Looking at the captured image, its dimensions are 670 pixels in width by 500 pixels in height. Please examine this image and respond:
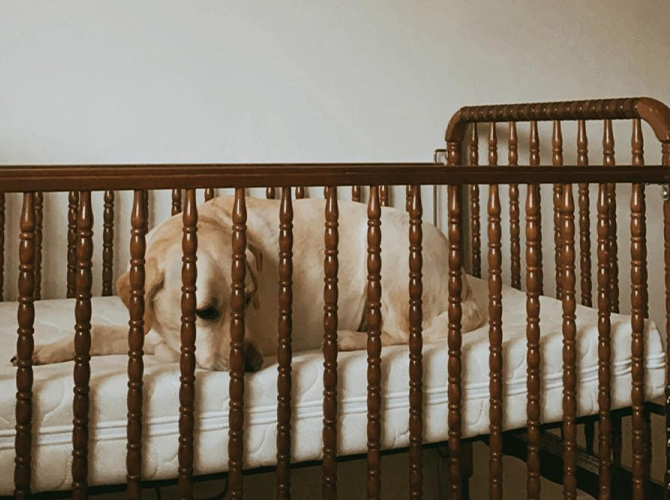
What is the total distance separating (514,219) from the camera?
276 cm

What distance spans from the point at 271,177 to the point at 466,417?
0.66 m

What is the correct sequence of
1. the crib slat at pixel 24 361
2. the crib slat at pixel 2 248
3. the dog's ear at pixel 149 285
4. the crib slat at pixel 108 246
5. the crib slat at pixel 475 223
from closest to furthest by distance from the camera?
the crib slat at pixel 24 361 < the dog's ear at pixel 149 285 < the crib slat at pixel 2 248 < the crib slat at pixel 108 246 < the crib slat at pixel 475 223

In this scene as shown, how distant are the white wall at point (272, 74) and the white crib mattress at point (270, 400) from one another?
656 millimetres

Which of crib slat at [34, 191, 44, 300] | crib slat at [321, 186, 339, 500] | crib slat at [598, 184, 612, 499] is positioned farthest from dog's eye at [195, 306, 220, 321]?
crib slat at [34, 191, 44, 300]

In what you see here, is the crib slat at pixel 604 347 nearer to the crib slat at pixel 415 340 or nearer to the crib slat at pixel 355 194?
the crib slat at pixel 415 340

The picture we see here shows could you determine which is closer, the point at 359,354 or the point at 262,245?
the point at 359,354

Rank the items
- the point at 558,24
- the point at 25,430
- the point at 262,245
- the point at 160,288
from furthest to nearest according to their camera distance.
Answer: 1. the point at 558,24
2. the point at 262,245
3. the point at 160,288
4. the point at 25,430

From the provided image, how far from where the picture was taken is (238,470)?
1604mm

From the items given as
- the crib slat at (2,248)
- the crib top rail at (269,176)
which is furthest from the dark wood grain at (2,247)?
the crib top rail at (269,176)

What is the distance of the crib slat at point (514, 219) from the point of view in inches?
108

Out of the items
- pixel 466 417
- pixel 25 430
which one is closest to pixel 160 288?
pixel 25 430

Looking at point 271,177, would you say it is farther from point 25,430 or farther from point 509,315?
point 509,315

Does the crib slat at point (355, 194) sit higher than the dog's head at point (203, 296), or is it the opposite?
the crib slat at point (355, 194)

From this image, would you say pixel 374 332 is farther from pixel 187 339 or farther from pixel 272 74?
pixel 272 74
